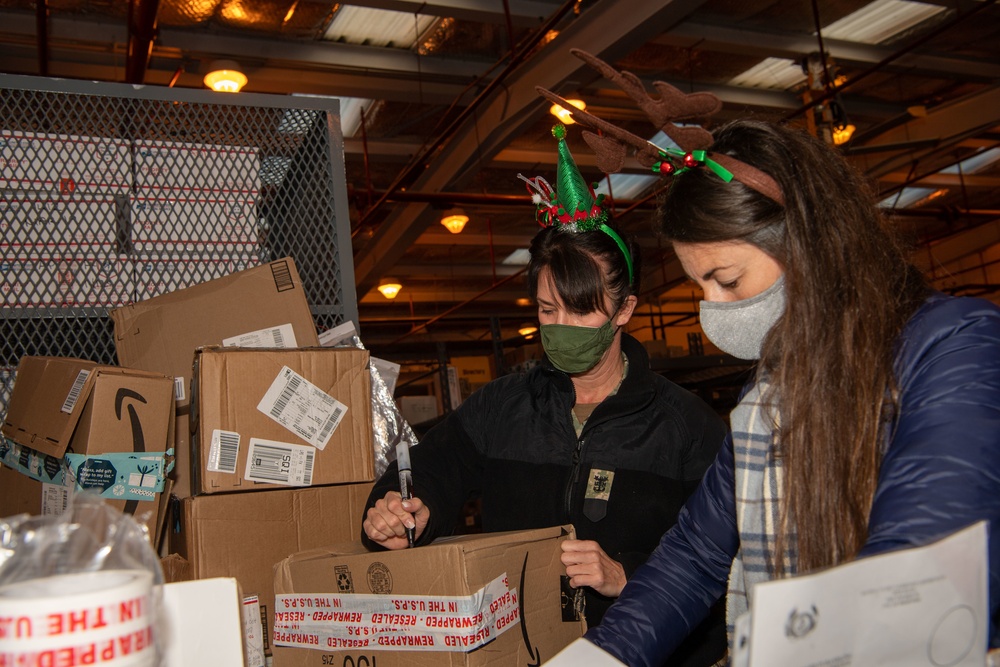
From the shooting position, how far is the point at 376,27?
20.8 feet

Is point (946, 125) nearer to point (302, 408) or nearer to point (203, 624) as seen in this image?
point (302, 408)

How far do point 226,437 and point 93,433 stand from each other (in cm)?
28

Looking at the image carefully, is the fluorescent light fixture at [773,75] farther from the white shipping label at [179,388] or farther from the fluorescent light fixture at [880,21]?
the white shipping label at [179,388]

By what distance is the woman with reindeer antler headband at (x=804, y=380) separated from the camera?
92cm

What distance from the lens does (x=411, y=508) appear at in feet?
5.44

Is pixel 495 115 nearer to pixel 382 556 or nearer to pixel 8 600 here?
pixel 382 556

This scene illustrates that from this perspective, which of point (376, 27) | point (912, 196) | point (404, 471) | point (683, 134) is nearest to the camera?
point (683, 134)

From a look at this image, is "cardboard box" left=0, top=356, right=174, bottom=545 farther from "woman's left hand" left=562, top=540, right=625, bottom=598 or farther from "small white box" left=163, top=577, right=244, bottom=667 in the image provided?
"small white box" left=163, top=577, right=244, bottom=667

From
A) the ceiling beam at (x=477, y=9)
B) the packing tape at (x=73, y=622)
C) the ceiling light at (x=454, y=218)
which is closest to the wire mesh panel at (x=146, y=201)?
the packing tape at (x=73, y=622)

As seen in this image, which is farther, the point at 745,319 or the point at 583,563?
the point at 583,563

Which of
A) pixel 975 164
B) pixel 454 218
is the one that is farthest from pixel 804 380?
pixel 975 164

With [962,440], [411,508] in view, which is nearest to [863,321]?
[962,440]

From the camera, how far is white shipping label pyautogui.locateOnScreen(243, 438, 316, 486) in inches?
72.1

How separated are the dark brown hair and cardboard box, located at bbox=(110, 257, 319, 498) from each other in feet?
2.09
